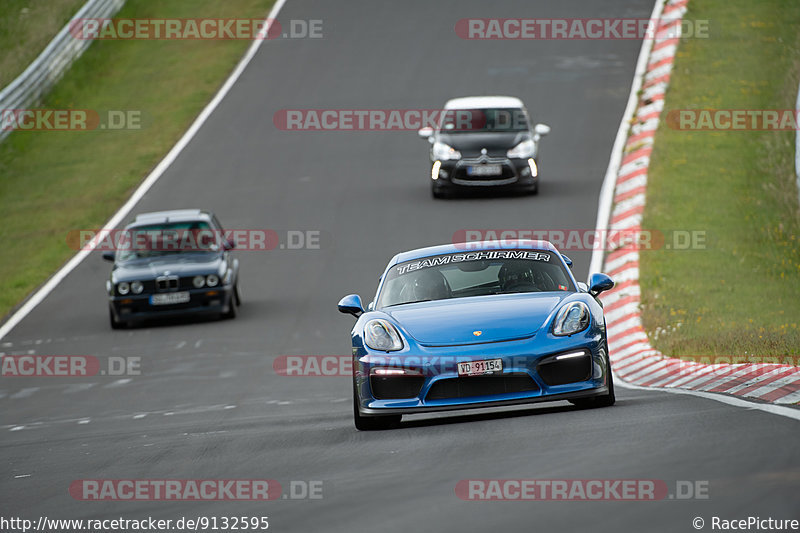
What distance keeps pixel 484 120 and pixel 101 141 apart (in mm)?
11868

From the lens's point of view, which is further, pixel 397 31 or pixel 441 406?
pixel 397 31

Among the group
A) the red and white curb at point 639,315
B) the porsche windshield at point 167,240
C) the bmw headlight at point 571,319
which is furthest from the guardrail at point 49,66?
the bmw headlight at point 571,319

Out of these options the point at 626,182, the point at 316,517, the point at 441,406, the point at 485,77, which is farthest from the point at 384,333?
the point at 485,77

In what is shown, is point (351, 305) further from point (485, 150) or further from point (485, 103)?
point (485, 103)

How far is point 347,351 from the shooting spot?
1652 cm

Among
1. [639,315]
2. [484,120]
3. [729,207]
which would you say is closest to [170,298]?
[639,315]

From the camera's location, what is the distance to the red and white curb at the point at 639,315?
1034cm

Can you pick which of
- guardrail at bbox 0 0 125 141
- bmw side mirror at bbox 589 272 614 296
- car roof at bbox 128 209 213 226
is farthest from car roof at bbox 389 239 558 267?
guardrail at bbox 0 0 125 141

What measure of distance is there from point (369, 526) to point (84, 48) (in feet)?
112

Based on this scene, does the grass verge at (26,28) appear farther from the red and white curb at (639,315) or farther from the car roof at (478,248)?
the car roof at (478,248)

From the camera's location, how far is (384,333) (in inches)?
377

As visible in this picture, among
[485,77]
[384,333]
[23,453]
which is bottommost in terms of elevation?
[23,453]

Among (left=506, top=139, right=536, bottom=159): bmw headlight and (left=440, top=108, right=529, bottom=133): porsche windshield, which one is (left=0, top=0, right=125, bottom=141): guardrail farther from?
(left=506, top=139, right=536, bottom=159): bmw headlight

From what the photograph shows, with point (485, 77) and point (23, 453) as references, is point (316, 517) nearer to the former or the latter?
point (23, 453)
